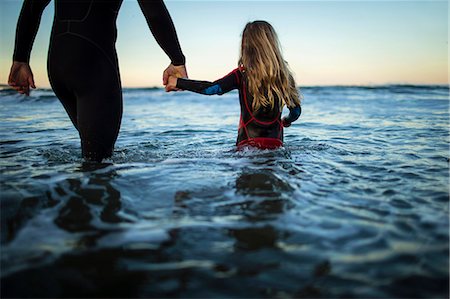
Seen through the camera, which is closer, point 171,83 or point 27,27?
point 27,27

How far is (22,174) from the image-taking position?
10.7ft

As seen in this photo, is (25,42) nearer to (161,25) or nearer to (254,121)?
(161,25)

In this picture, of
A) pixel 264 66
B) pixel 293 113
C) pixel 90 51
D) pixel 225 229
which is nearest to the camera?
pixel 225 229

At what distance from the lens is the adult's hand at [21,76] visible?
342 cm

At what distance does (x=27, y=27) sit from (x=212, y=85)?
6.03 ft

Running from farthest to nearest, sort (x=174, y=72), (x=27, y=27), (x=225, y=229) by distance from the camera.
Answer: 1. (x=174, y=72)
2. (x=27, y=27)
3. (x=225, y=229)

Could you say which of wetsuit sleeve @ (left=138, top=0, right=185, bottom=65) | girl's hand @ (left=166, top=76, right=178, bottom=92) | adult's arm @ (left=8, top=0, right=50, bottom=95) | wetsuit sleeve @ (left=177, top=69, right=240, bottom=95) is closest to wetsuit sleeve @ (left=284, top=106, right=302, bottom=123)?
wetsuit sleeve @ (left=177, top=69, right=240, bottom=95)

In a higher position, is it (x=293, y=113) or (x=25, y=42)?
(x=25, y=42)

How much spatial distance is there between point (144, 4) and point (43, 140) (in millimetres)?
3904

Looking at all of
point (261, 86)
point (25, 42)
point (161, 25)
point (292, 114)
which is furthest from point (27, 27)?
point (292, 114)

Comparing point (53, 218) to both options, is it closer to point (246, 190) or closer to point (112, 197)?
Answer: point (112, 197)

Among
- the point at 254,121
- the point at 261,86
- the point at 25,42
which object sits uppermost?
the point at 25,42

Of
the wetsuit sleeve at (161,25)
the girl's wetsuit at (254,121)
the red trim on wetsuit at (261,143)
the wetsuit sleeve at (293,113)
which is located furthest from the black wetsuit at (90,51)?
the wetsuit sleeve at (293,113)

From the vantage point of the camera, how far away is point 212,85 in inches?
161
